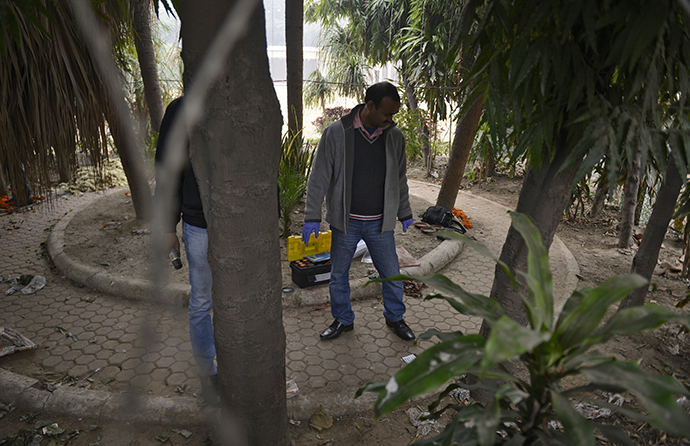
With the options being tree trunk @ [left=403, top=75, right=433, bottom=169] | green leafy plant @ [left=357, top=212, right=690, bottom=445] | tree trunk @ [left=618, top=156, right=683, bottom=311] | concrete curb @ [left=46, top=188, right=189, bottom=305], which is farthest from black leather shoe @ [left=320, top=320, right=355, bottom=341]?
tree trunk @ [left=403, top=75, right=433, bottom=169]

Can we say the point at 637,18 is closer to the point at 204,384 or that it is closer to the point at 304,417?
the point at 304,417

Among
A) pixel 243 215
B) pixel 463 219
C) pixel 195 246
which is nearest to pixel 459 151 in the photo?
pixel 463 219

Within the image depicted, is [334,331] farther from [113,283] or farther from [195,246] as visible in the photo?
Answer: [113,283]

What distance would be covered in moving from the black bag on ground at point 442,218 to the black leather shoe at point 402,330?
8.80 ft

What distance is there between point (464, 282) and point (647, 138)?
3.18m

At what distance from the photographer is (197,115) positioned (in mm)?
1609

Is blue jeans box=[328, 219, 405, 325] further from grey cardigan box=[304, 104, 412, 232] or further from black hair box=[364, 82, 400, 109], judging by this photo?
black hair box=[364, 82, 400, 109]

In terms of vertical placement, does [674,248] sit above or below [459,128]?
below

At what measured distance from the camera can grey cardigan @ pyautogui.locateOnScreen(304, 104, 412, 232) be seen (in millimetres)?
3059

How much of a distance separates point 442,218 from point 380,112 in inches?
126

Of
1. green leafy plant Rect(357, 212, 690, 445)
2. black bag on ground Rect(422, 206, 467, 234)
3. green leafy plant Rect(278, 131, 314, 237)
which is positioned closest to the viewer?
green leafy plant Rect(357, 212, 690, 445)

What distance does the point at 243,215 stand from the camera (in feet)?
5.55

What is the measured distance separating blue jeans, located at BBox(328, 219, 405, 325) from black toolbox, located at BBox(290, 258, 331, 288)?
2.45 feet

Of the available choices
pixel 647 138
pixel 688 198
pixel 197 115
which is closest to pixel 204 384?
pixel 197 115
